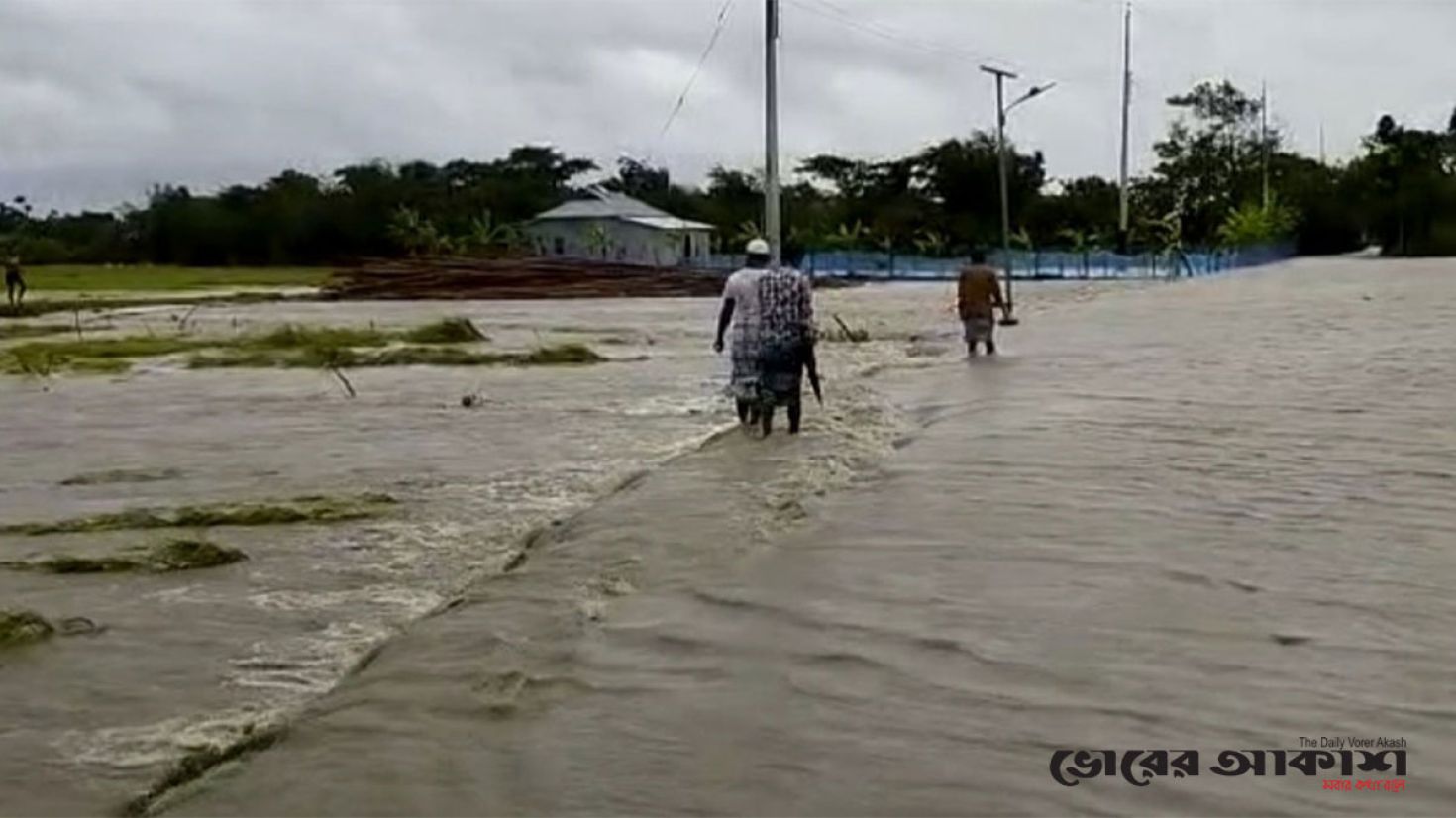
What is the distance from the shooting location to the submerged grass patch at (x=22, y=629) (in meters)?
8.41

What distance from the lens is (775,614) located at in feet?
27.0

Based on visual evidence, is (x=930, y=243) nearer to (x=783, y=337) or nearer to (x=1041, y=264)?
(x=1041, y=264)

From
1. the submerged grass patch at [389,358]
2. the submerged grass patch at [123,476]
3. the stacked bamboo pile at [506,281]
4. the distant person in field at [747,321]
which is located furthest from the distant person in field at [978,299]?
the stacked bamboo pile at [506,281]

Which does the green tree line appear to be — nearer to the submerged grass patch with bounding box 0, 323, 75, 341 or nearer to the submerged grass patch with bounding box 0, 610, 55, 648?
the submerged grass patch with bounding box 0, 323, 75, 341

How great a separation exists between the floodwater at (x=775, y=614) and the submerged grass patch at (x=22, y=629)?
208mm

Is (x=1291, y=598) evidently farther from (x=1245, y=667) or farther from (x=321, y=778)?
(x=321, y=778)

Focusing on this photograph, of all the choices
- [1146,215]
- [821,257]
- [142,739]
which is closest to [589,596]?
[142,739]

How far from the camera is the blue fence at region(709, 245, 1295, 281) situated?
67.1 m

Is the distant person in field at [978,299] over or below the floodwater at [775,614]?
over

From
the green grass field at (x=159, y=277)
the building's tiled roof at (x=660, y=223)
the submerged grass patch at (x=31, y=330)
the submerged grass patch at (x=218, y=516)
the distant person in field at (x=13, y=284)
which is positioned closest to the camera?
the submerged grass patch at (x=218, y=516)

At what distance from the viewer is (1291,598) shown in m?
→ 8.27

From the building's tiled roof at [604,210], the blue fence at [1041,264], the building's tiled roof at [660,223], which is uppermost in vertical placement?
the building's tiled roof at [604,210]

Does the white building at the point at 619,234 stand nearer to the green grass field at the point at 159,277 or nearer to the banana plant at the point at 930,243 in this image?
the banana plant at the point at 930,243

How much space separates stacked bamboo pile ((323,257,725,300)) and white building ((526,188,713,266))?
16071mm
